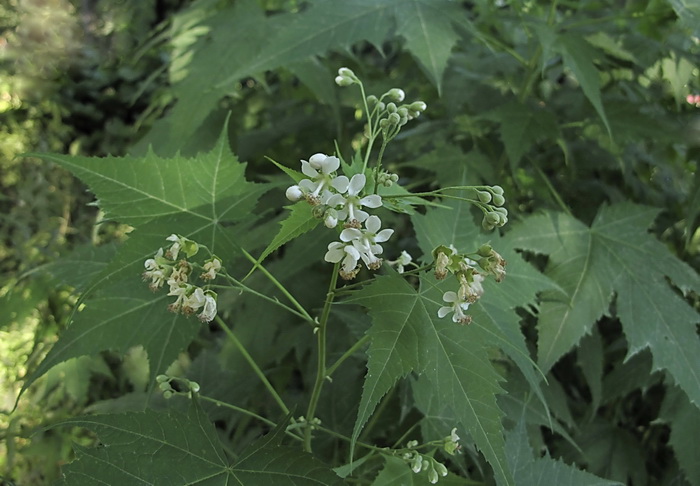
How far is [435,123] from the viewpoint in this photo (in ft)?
4.53

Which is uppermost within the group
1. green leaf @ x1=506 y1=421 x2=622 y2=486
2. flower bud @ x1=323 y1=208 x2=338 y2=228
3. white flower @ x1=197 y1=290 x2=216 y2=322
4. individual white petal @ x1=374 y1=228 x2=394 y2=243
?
flower bud @ x1=323 y1=208 x2=338 y2=228

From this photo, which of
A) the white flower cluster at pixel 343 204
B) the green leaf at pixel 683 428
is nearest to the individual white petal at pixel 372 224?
the white flower cluster at pixel 343 204

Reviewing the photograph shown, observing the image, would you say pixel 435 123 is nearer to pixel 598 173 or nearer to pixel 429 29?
pixel 429 29

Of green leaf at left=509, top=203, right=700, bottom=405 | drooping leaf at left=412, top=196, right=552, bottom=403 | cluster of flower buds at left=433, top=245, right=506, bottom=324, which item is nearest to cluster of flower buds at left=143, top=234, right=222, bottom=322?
cluster of flower buds at left=433, top=245, right=506, bottom=324

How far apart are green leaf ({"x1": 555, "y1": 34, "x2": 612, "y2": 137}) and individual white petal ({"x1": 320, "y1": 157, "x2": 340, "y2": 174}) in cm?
64

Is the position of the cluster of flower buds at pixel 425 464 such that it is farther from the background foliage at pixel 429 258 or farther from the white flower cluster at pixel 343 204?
the white flower cluster at pixel 343 204

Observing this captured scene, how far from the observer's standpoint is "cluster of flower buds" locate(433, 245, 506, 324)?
0.61 meters

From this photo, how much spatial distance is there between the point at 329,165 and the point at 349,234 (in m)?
0.07

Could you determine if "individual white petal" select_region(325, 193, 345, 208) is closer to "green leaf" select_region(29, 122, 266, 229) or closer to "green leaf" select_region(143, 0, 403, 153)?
"green leaf" select_region(29, 122, 266, 229)

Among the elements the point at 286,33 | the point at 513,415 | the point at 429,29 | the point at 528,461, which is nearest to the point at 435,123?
the point at 429,29

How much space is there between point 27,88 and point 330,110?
6.17ft

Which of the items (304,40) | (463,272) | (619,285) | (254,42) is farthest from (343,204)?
(254,42)

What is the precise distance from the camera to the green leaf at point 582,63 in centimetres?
105

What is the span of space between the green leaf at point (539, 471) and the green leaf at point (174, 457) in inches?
11.9
